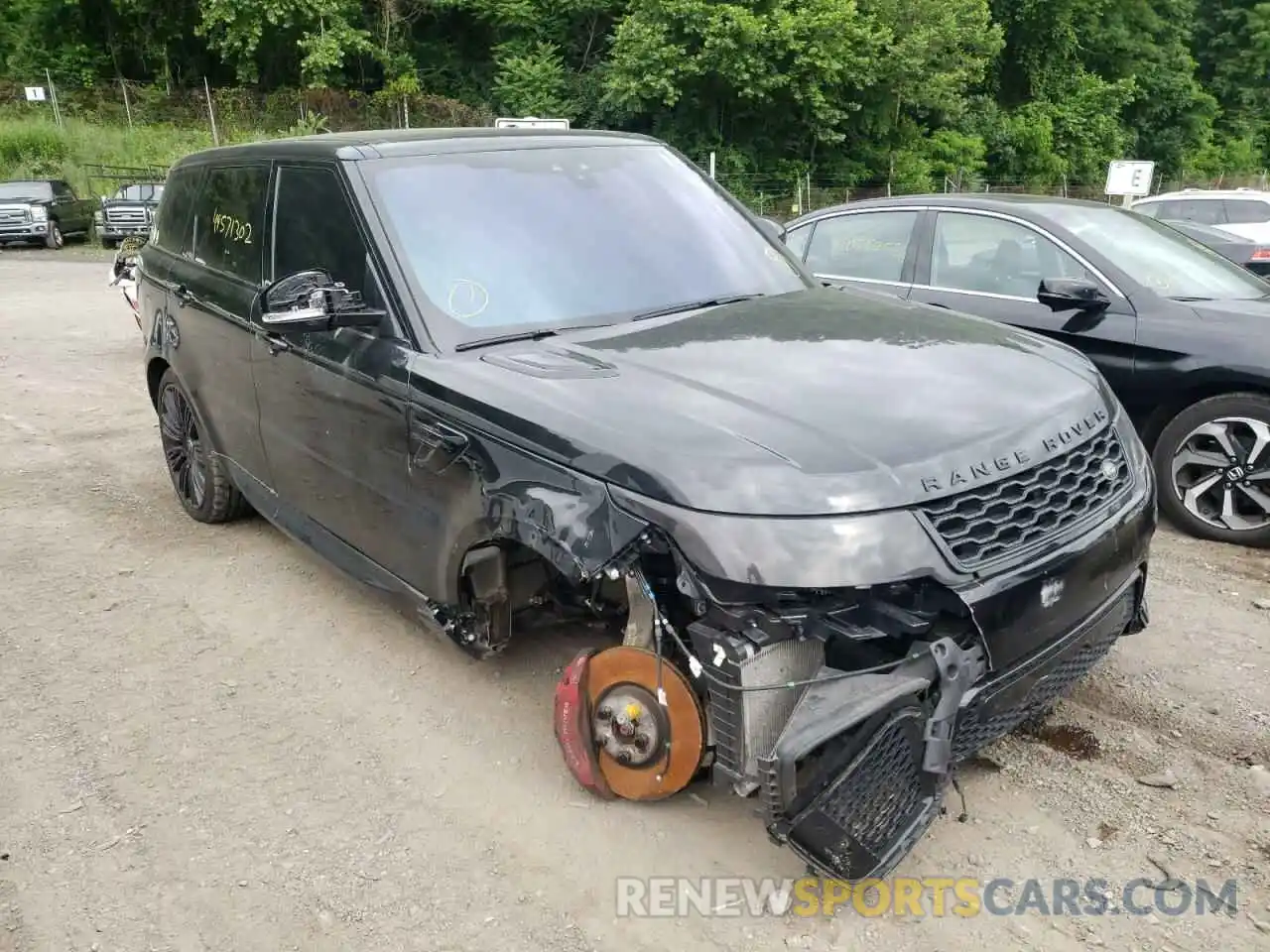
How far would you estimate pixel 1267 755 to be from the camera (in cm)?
321

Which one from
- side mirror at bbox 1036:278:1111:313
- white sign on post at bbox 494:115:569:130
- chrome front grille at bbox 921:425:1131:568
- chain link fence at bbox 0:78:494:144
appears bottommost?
chrome front grille at bbox 921:425:1131:568

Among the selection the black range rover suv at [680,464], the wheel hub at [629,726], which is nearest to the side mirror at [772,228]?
the black range rover suv at [680,464]

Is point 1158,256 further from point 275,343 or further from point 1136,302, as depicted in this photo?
point 275,343

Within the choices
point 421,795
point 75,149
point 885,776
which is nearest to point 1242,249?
point 885,776

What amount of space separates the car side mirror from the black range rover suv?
0.01 m

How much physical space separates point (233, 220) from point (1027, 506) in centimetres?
354

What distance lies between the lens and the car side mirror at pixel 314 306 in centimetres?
331

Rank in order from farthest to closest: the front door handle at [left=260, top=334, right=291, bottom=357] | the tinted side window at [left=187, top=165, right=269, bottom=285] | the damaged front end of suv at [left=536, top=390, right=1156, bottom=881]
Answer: the tinted side window at [left=187, top=165, right=269, bottom=285]
the front door handle at [left=260, top=334, right=291, bottom=357]
the damaged front end of suv at [left=536, top=390, right=1156, bottom=881]

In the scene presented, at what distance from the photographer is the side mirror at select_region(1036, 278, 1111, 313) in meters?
5.10

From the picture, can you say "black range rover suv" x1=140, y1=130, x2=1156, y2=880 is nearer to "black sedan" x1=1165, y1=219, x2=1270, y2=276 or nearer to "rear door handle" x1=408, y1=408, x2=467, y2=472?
"rear door handle" x1=408, y1=408, x2=467, y2=472

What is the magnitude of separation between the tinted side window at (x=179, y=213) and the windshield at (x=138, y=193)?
18903 mm

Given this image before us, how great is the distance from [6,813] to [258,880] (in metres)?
0.96

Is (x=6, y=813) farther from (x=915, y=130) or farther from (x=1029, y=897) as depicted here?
(x=915, y=130)

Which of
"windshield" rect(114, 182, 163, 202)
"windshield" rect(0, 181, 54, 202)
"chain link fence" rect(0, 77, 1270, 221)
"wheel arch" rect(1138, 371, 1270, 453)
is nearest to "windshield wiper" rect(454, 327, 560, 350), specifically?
"wheel arch" rect(1138, 371, 1270, 453)
